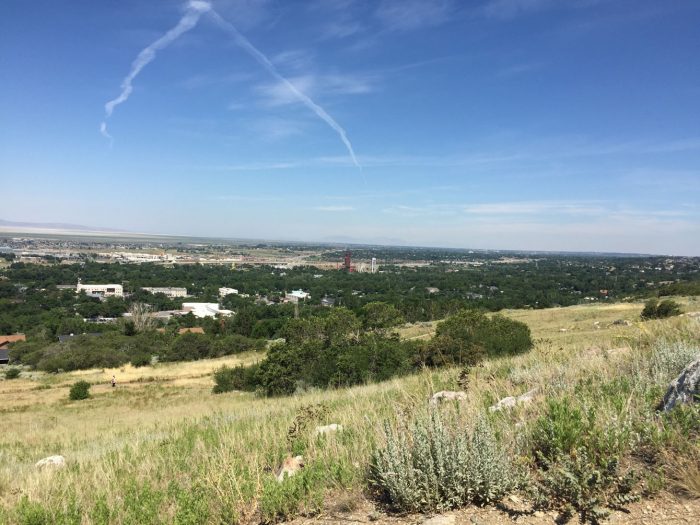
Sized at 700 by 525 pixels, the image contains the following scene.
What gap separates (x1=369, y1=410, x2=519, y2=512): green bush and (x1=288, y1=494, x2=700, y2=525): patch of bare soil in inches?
3.7

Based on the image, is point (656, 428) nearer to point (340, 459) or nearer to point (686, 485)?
point (686, 485)

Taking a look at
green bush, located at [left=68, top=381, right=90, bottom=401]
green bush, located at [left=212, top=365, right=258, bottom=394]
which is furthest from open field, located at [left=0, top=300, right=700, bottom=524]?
green bush, located at [left=68, top=381, right=90, bottom=401]

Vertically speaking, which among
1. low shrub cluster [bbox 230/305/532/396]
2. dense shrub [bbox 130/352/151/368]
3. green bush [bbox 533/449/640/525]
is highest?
green bush [bbox 533/449/640/525]

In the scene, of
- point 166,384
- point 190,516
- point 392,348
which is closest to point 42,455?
point 190,516

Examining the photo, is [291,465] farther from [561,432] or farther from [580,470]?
[580,470]

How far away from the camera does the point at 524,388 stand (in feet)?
20.5

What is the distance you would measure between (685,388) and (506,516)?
2146 millimetres

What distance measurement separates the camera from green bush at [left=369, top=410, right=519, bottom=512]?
310 cm

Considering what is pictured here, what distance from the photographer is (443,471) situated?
3145mm

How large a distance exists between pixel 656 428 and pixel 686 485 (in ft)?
2.03

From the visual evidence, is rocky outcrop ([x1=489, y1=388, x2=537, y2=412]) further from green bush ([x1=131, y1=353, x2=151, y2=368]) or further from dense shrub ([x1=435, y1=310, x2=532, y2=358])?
green bush ([x1=131, y1=353, x2=151, y2=368])

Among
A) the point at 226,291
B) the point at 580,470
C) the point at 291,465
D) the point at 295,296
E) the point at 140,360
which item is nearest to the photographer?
the point at 580,470

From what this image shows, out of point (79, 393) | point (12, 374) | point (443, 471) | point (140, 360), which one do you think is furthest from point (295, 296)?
point (443, 471)

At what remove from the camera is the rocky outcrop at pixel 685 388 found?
3661mm
